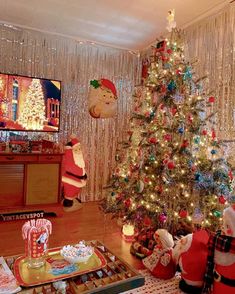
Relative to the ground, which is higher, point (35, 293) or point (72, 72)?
point (72, 72)

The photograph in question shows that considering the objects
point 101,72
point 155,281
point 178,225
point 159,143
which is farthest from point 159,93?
point 101,72

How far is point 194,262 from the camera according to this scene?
190 cm

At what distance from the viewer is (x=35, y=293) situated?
127 cm

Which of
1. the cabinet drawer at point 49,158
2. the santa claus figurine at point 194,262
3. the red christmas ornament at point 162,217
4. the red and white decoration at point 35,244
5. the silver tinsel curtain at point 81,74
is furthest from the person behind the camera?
the silver tinsel curtain at point 81,74

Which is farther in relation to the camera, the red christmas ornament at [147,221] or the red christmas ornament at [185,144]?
the red christmas ornament at [147,221]

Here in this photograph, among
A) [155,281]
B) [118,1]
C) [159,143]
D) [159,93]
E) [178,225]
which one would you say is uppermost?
[118,1]

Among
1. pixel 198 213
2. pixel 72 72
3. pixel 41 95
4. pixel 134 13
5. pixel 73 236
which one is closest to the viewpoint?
pixel 198 213

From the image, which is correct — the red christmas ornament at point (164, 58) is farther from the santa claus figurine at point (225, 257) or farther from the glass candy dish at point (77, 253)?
the glass candy dish at point (77, 253)

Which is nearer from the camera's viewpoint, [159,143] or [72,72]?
[159,143]

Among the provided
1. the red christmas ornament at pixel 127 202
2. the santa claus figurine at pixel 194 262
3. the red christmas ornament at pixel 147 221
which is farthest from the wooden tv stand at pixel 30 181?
the santa claus figurine at pixel 194 262

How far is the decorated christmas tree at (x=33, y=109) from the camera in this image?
12.2ft

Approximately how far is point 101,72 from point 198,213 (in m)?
2.90

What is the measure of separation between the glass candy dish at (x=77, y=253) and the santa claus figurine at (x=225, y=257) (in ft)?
2.70

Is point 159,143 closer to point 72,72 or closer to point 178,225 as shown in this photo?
point 178,225
